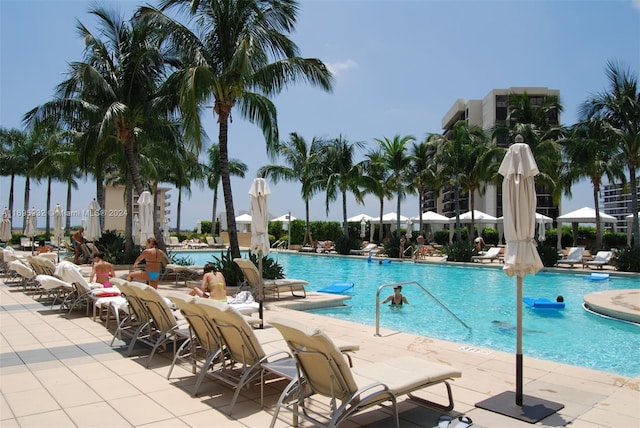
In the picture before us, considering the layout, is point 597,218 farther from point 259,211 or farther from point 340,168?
point 259,211

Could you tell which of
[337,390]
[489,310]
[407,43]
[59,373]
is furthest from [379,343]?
[407,43]

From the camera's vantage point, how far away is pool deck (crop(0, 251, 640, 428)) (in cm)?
372

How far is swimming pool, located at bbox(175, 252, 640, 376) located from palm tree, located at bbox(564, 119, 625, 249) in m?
5.33

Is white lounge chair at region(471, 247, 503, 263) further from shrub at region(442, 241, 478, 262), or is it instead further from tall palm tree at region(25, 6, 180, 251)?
tall palm tree at region(25, 6, 180, 251)

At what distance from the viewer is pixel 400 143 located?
1049 inches

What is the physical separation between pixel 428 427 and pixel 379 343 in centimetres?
272

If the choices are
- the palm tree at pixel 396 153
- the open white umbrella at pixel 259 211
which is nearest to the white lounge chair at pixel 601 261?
the palm tree at pixel 396 153

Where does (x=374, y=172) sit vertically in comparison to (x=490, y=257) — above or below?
above

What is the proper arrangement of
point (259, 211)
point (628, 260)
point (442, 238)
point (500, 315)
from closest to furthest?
point (259, 211) → point (500, 315) → point (628, 260) → point (442, 238)

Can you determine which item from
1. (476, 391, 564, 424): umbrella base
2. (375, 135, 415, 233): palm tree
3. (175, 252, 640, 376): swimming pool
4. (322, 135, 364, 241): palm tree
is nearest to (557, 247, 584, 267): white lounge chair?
(175, 252, 640, 376): swimming pool

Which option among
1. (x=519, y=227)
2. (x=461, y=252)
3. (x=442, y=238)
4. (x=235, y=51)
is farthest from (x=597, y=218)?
(x=519, y=227)

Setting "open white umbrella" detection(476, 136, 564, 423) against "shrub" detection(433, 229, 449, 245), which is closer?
"open white umbrella" detection(476, 136, 564, 423)

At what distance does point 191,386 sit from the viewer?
4.57 metres

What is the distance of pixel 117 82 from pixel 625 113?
733 inches
